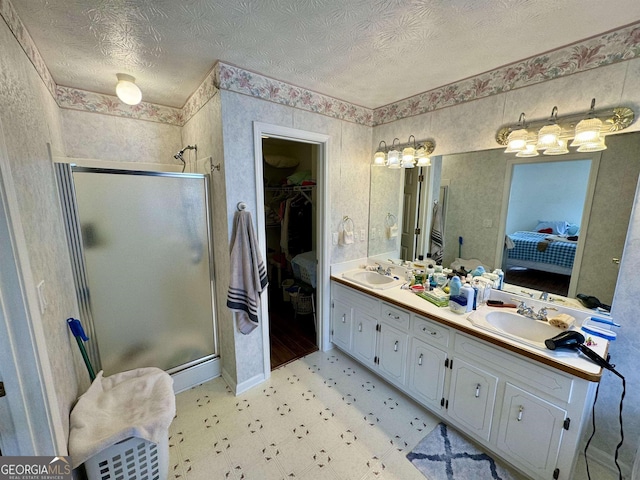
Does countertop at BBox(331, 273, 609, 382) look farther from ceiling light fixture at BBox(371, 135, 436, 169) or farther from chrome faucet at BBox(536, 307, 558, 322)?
ceiling light fixture at BBox(371, 135, 436, 169)

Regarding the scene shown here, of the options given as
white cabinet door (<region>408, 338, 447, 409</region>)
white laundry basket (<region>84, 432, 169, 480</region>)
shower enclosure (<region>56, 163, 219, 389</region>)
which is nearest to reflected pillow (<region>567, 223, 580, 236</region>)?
white cabinet door (<region>408, 338, 447, 409</region>)

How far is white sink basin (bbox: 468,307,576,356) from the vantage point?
5.07 ft

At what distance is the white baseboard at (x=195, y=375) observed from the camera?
2158 mm

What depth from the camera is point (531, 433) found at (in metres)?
1.40

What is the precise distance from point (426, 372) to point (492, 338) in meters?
0.61

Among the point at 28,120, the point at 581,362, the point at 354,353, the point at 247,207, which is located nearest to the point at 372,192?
the point at 247,207

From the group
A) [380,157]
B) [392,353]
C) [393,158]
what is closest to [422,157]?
[393,158]

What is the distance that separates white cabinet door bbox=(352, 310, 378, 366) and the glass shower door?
4.38ft

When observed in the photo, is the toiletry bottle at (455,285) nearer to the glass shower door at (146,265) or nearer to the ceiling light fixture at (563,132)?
the ceiling light fixture at (563,132)

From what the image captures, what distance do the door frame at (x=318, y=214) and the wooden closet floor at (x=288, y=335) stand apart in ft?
0.65

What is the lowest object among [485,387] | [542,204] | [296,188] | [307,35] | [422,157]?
[485,387]

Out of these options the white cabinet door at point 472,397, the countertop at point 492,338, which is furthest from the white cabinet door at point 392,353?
the white cabinet door at point 472,397

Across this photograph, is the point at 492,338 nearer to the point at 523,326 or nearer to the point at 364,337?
the point at 523,326

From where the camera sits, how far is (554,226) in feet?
5.58
